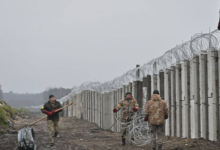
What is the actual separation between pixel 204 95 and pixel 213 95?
20.6 inches


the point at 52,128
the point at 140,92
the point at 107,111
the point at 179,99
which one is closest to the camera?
the point at 179,99

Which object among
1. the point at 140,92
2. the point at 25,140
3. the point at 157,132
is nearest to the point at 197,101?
the point at 157,132

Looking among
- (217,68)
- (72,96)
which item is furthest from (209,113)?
(72,96)

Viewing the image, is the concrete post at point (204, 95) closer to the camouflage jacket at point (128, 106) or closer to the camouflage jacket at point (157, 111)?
the camouflage jacket at point (157, 111)

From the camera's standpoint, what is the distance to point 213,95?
7.89 m

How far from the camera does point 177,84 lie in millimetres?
10039

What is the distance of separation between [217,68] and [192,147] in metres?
1.91

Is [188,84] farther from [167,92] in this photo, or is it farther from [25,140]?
[25,140]

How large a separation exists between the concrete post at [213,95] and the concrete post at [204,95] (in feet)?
0.79

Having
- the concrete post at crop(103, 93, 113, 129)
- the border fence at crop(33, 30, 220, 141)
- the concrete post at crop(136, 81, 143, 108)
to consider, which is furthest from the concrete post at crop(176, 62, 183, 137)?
the concrete post at crop(103, 93, 113, 129)

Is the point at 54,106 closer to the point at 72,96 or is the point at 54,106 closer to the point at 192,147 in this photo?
the point at 192,147

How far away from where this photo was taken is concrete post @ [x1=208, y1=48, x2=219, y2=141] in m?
7.88

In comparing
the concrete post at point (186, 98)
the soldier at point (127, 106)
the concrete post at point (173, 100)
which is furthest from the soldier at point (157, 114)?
the soldier at point (127, 106)

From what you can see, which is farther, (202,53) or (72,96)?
(72,96)
